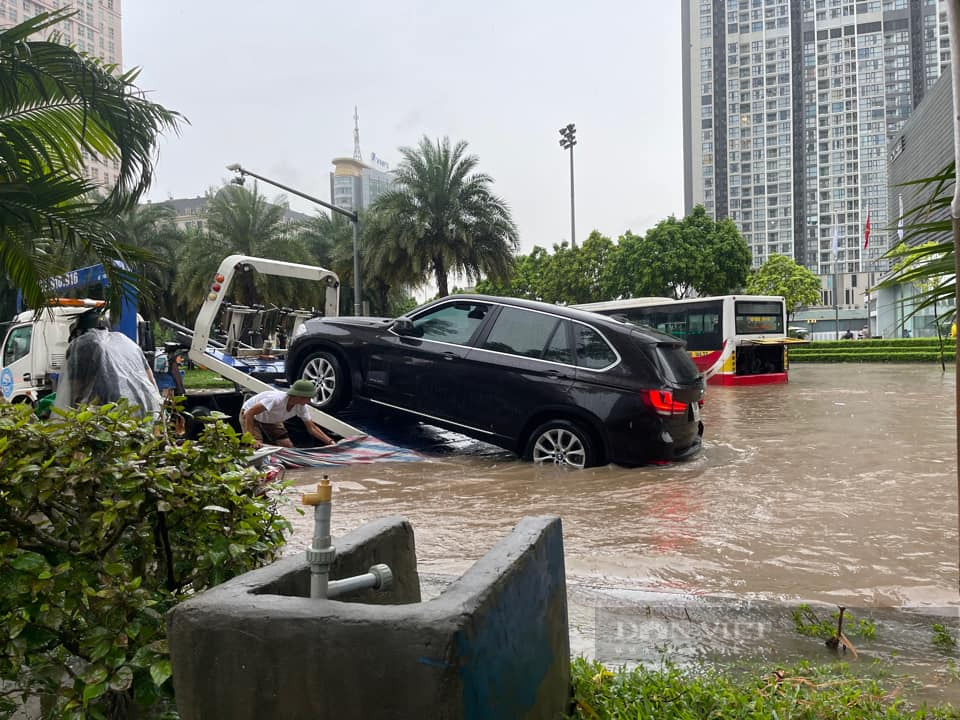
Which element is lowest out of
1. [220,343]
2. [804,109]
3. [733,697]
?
[733,697]

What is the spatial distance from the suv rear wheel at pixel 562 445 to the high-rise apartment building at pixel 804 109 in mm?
131828

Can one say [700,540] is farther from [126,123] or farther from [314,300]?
[314,300]

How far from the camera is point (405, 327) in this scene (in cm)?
916

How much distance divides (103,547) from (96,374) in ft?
13.7

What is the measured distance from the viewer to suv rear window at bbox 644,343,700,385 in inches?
324

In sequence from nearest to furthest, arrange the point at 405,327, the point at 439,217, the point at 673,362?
the point at 673,362
the point at 405,327
the point at 439,217

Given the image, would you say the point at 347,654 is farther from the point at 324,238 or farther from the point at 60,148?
the point at 324,238

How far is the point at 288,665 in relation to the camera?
73.6 inches

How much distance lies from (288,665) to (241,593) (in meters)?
0.23

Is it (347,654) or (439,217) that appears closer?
(347,654)

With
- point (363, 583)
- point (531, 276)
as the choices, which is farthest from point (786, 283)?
point (363, 583)

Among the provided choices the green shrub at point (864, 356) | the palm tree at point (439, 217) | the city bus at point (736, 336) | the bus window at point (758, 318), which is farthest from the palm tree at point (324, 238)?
the green shrub at point (864, 356)

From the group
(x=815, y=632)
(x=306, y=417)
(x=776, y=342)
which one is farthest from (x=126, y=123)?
(x=776, y=342)

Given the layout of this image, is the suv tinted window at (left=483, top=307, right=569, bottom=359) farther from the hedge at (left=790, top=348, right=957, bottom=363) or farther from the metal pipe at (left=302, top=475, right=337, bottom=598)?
the hedge at (left=790, top=348, right=957, bottom=363)
